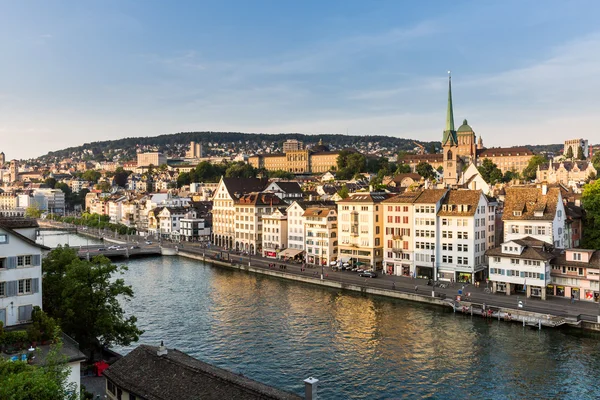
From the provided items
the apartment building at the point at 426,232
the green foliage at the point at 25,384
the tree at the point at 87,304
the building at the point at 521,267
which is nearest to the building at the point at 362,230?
the apartment building at the point at 426,232

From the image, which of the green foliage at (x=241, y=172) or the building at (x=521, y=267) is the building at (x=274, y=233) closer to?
the building at (x=521, y=267)

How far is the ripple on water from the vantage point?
31672 mm

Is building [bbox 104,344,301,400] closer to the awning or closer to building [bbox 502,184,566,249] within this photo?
building [bbox 502,184,566,249]

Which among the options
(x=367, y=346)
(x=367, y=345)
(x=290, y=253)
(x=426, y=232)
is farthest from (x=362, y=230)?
(x=367, y=346)

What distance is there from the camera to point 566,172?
135750mm

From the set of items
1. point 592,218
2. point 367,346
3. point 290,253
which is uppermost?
point 592,218

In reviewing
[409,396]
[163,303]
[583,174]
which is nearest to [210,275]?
[163,303]

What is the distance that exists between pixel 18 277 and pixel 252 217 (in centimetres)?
6241

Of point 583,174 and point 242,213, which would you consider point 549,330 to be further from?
point 583,174

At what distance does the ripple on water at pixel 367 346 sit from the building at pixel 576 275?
900cm

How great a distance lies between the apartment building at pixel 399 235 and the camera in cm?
6391

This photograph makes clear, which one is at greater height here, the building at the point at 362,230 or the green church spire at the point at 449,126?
the green church spire at the point at 449,126

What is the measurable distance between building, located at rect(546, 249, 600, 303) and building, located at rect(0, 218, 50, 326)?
4264 centimetres

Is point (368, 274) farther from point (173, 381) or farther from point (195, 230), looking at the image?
point (195, 230)
